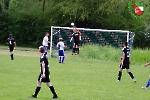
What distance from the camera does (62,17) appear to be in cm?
4953

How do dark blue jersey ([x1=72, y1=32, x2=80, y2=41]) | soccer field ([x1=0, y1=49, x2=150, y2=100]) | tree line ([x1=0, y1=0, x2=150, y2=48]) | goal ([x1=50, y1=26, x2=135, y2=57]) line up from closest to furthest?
soccer field ([x1=0, y1=49, x2=150, y2=100]) < goal ([x1=50, y1=26, x2=135, y2=57]) < dark blue jersey ([x1=72, y1=32, x2=80, y2=41]) < tree line ([x1=0, y1=0, x2=150, y2=48])

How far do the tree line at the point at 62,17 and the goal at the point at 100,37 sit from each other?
11596 mm

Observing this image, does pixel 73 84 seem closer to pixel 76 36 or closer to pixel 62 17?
pixel 76 36

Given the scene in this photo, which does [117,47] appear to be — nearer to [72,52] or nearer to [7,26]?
[72,52]

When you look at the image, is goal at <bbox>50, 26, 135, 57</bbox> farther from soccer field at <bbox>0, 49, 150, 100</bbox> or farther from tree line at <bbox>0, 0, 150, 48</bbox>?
tree line at <bbox>0, 0, 150, 48</bbox>

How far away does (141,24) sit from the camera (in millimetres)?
50969

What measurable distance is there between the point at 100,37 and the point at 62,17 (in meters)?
16.5

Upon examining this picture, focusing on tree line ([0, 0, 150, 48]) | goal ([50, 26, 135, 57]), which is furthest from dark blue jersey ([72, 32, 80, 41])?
tree line ([0, 0, 150, 48])

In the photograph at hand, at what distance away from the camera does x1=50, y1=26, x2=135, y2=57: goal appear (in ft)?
107

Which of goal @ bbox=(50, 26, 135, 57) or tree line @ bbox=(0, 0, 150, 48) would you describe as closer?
goal @ bbox=(50, 26, 135, 57)

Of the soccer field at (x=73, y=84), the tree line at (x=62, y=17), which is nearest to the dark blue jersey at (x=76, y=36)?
the soccer field at (x=73, y=84)

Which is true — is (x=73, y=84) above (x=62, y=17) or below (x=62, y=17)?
below

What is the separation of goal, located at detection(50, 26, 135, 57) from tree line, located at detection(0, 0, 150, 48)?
11.6m

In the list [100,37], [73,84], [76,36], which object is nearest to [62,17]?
[100,37]
